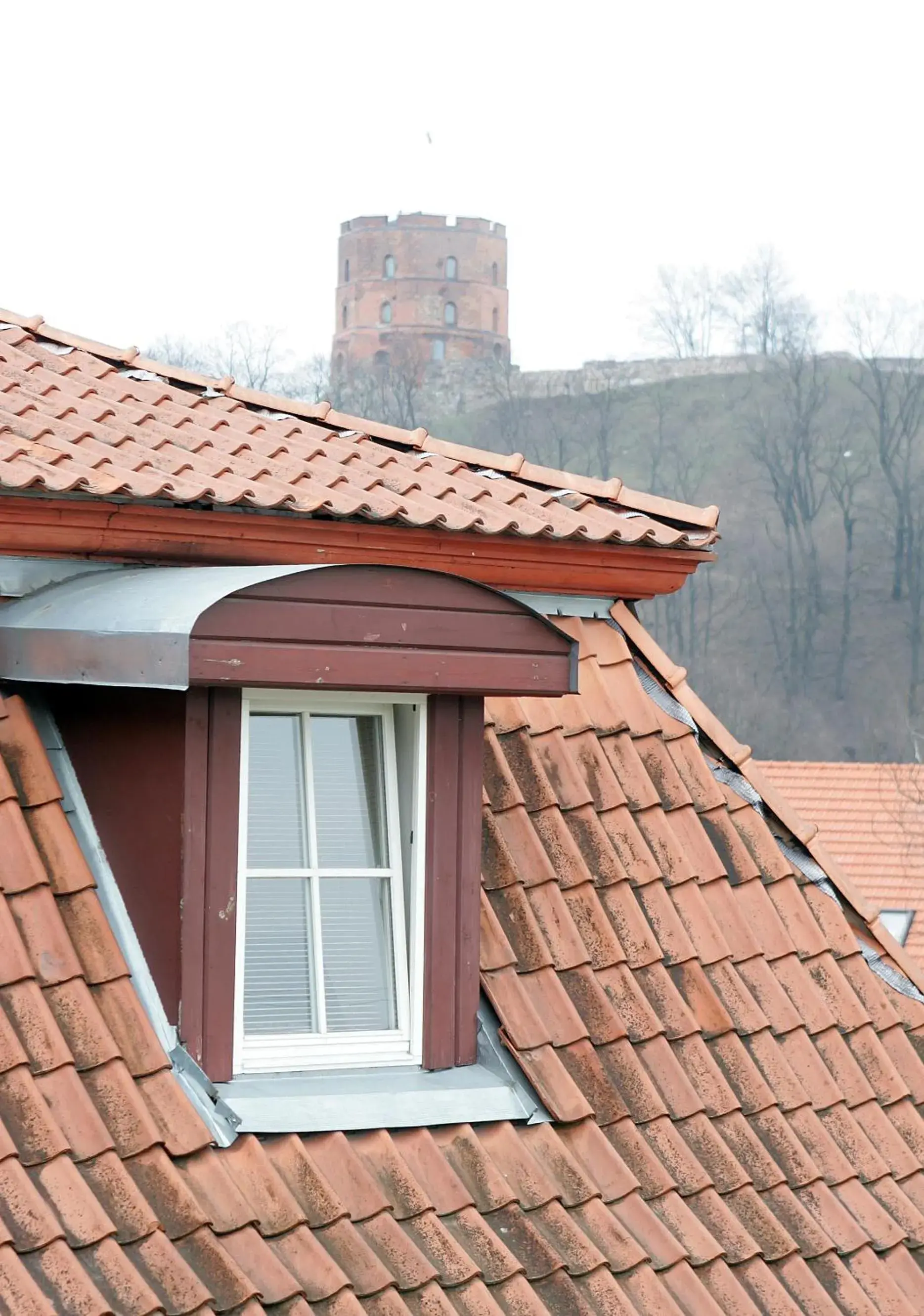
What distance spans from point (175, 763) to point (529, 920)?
3.37 feet

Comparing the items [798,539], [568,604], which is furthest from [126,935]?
[798,539]

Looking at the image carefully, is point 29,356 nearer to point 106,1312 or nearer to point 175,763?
point 175,763

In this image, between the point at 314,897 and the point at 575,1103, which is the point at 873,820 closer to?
the point at 575,1103

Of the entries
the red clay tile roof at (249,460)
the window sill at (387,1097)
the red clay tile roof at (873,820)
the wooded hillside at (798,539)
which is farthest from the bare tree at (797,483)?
the window sill at (387,1097)

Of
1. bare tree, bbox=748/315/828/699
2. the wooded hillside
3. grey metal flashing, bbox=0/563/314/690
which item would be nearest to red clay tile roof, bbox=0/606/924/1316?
grey metal flashing, bbox=0/563/314/690

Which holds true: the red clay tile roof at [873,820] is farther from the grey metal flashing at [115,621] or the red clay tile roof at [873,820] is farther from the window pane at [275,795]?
the grey metal flashing at [115,621]

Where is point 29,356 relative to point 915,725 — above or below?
above

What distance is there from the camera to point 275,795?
12.6ft

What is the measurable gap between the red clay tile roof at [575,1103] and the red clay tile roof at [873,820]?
14983 millimetres

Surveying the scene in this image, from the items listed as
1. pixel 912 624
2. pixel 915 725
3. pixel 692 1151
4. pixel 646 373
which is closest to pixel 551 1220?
pixel 692 1151

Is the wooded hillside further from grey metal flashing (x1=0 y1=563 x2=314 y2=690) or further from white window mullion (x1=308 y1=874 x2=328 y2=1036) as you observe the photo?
grey metal flashing (x1=0 y1=563 x2=314 y2=690)

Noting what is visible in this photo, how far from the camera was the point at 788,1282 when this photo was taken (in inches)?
157

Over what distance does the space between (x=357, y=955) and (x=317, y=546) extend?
3.07 feet

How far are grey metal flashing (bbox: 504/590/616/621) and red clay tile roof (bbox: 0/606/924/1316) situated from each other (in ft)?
0.21
